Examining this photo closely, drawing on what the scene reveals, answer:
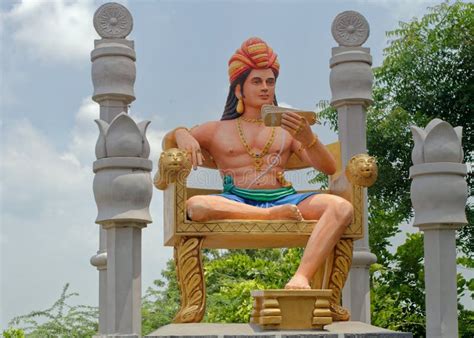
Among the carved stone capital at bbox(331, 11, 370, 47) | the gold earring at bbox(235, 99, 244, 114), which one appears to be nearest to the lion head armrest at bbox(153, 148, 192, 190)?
the gold earring at bbox(235, 99, 244, 114)

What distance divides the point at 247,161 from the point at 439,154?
1.48 metres

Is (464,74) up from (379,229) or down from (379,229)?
up

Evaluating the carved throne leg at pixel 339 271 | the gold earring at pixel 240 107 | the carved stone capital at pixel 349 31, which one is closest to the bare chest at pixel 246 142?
the gold earring at pixel 240 107

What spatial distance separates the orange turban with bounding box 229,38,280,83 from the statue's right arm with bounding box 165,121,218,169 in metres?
0.46

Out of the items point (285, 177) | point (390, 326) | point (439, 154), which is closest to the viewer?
point (439, 154)

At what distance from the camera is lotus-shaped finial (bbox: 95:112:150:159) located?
675cm

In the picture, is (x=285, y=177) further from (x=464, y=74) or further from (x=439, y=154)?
(x=464, y=74)

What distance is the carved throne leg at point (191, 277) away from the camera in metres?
6.92

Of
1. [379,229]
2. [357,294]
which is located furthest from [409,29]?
[357,294]

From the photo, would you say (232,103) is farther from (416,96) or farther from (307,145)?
(416,96)

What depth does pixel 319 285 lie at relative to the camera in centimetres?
731

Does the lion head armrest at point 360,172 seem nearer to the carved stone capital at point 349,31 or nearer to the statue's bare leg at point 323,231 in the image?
the statue's bare leg at point 323,231

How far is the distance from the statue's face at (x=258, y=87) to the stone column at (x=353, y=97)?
1242 mm

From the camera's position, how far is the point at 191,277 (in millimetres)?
6926
